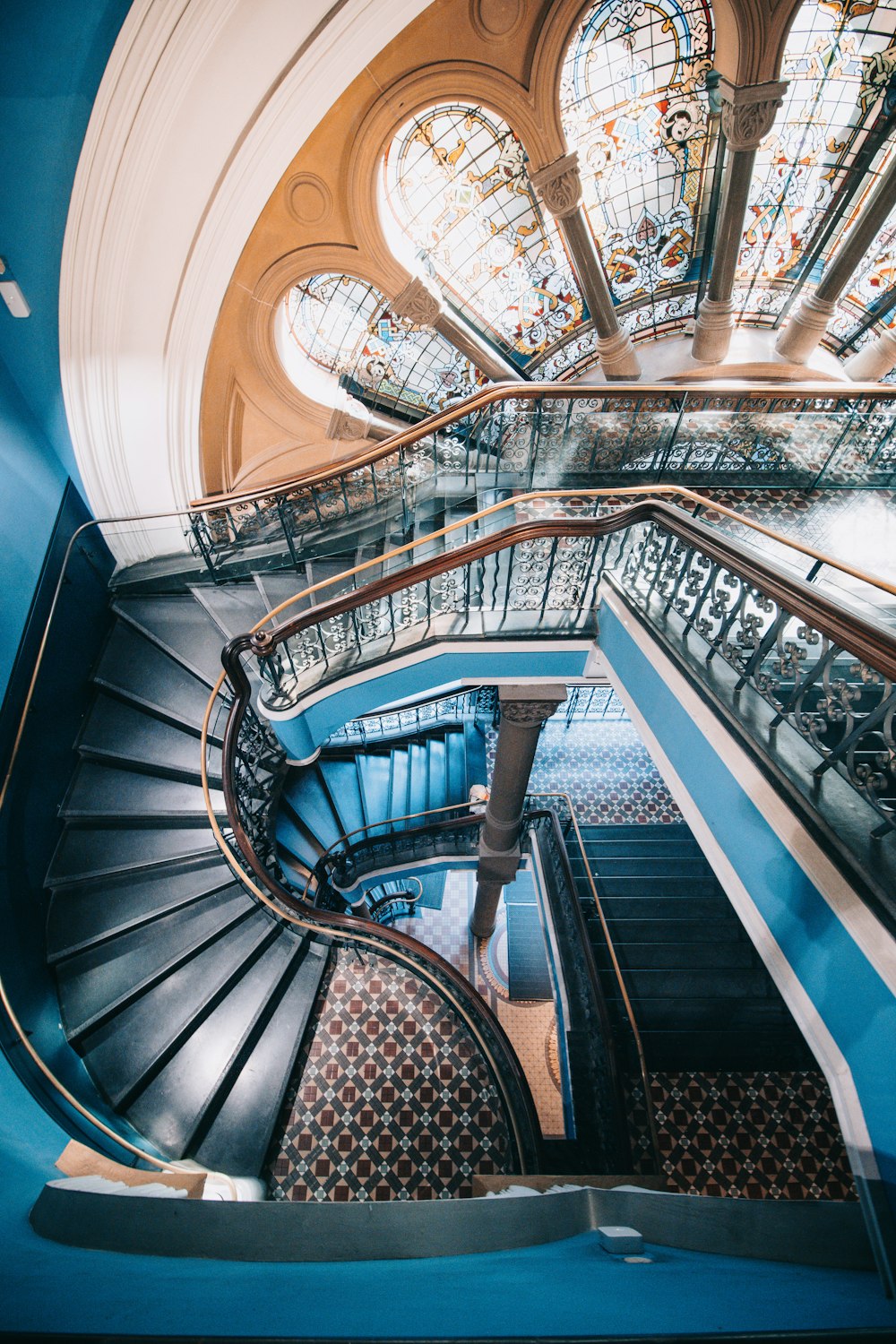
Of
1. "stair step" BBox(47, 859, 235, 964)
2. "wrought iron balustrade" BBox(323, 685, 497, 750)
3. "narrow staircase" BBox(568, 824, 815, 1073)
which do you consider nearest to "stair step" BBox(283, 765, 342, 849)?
"wrought iron balustrade" BBox(323, 685, 497, 750)

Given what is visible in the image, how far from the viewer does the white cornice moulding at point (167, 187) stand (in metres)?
3.55

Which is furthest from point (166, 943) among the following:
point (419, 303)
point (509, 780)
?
point (419, 303)

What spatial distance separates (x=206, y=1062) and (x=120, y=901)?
1062 millimetres

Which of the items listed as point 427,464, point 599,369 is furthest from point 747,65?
point 427,464

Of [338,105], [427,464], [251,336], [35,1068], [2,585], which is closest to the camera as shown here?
[35,1068]

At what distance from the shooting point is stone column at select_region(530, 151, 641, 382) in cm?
523

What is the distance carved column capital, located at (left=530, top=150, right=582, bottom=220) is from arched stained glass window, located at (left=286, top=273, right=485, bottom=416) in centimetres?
179

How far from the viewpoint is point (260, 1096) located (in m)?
3.32

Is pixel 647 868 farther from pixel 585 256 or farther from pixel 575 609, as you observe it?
pixel 585 256

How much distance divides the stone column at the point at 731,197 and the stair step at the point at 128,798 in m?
7.01

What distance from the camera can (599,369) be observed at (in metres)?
7.93

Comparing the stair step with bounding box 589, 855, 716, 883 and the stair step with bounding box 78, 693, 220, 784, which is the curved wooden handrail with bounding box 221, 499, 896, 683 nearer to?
the stair step with bounding box 78, 693, 220, 784

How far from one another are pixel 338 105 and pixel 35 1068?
6.88 m

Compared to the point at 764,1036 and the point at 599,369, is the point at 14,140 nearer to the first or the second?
the point at 599,369
